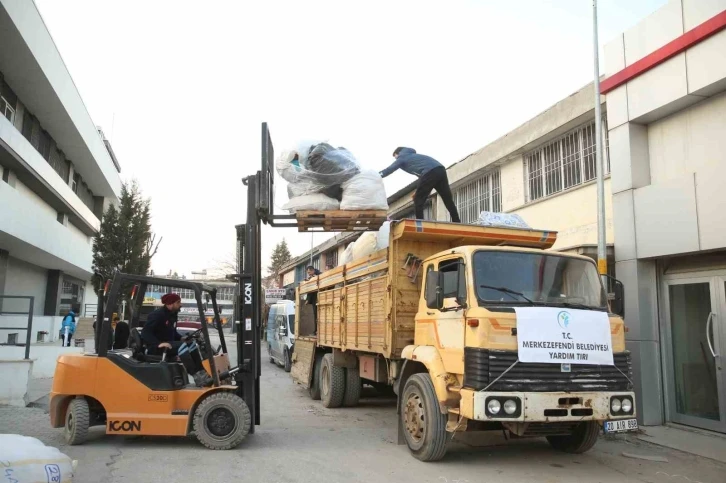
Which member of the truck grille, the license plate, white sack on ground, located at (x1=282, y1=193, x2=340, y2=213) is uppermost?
white sack on ground, located at (x1=282, y1=193, x2=340, y2=213)

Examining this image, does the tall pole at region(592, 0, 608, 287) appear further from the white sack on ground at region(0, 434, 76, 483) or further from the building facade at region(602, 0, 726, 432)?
the white sack on ground at region(0, 434, 76, 483)

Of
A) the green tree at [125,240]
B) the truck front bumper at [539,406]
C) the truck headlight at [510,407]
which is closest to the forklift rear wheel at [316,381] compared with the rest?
the truck front bumper at [539,406]

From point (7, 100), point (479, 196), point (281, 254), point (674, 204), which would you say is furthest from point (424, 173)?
point (281, 254)

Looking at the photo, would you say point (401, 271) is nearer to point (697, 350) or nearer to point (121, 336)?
point (121, 336)

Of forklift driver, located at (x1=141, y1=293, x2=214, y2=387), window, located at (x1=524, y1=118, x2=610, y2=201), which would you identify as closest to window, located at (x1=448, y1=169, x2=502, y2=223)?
window, located at (x1=524, y1=118, x2=610, y2=201)

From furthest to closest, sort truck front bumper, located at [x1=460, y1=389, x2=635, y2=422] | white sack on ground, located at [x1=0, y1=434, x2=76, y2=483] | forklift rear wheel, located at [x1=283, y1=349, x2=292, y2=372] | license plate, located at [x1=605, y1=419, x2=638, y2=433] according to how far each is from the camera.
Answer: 1. forklift rear wheel, located at [x1=283, y1=349, x2=292, y2=372]
2. license plate, located at [x1=605, y1=419, x2=638, y2=433]
3. truck front bumper, located at [x1=460, y1=389, x2=635, y2=422]
4. white sack on ground, located at [x1=0, y1=434, x2=76, y2=483]

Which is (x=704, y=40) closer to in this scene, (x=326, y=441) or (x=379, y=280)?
(x=379, y=280)

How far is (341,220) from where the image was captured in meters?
8.27

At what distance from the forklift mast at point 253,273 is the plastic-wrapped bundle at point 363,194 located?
959 millimetres

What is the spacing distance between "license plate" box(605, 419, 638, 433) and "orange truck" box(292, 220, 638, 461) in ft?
0.04

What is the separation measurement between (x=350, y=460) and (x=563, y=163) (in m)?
8.45

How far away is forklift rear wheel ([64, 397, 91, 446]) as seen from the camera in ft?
23.0

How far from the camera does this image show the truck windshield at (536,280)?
6129 mm

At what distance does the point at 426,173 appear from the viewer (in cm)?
934
